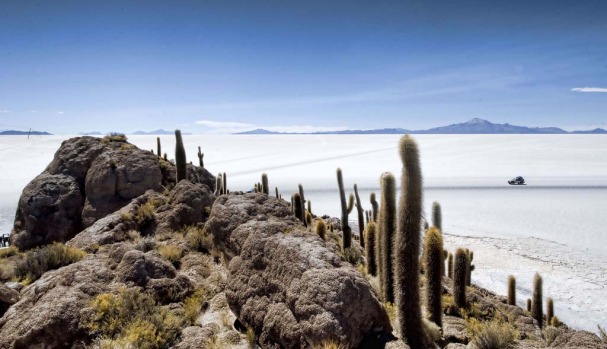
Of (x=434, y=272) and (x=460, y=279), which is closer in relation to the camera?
(x=434, y=272)

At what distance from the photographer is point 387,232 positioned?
27.8ft

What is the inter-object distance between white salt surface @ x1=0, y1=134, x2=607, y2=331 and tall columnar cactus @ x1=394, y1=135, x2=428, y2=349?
1083cm

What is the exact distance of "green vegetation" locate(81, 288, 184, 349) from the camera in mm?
6203

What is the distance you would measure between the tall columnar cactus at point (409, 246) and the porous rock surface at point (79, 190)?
10.5 meters

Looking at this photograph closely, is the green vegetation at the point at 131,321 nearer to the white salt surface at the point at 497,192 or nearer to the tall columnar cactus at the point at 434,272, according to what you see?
the tall columnar cactus at the point at 434,272

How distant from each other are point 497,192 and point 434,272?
36068 mm

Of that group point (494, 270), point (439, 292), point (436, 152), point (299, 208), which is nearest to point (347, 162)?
point (436, 152)

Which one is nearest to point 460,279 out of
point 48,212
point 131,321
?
point 131,321

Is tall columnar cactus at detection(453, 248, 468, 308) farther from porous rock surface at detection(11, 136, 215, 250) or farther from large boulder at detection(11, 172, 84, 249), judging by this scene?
large boulder at detection(11, 172, 84, 249)

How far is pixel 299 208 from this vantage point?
14938mm

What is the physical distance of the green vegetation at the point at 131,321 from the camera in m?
6.20

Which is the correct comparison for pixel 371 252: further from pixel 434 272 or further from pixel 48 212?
pixel 48 212

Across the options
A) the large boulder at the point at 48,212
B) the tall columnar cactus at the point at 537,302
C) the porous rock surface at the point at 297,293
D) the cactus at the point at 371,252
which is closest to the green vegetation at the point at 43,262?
the porous rock surface at the point at 297,293

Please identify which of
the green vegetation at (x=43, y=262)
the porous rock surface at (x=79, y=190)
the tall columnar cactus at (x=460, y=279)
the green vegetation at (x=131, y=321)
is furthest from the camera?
the porous rock surface at (x=79, y=190)
